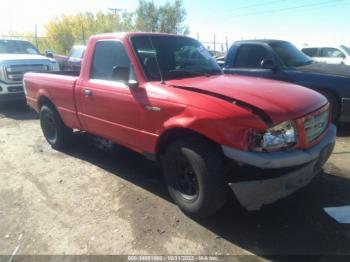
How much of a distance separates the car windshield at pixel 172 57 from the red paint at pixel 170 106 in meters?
0.14

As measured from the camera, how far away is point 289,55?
24.3ft

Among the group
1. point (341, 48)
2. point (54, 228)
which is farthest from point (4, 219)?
point (341, 48)

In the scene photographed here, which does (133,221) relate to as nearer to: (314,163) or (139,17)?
(314,163)

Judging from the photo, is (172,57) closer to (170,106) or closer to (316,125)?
(170,106)

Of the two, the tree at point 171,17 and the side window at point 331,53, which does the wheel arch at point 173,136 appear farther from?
the tree at point 171,17

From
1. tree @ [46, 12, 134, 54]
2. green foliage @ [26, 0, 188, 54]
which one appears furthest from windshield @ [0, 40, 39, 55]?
tree @ [46, 12, 134, 54]

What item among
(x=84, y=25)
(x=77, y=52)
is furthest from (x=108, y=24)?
(x=77, y=52)

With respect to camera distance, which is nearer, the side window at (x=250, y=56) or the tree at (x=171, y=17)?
the side window at (x=250, y=56)

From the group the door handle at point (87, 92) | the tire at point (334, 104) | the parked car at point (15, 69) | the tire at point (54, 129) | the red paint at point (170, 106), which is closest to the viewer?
the red paint at point (170, 106)

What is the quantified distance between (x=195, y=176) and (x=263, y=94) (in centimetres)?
107

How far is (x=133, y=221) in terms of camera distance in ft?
12.8

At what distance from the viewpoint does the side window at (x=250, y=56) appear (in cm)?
739

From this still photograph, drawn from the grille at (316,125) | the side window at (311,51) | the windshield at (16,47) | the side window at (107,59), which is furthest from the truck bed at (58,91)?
the side window at (311,51)

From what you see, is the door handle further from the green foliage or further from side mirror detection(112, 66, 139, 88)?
the green foliage
